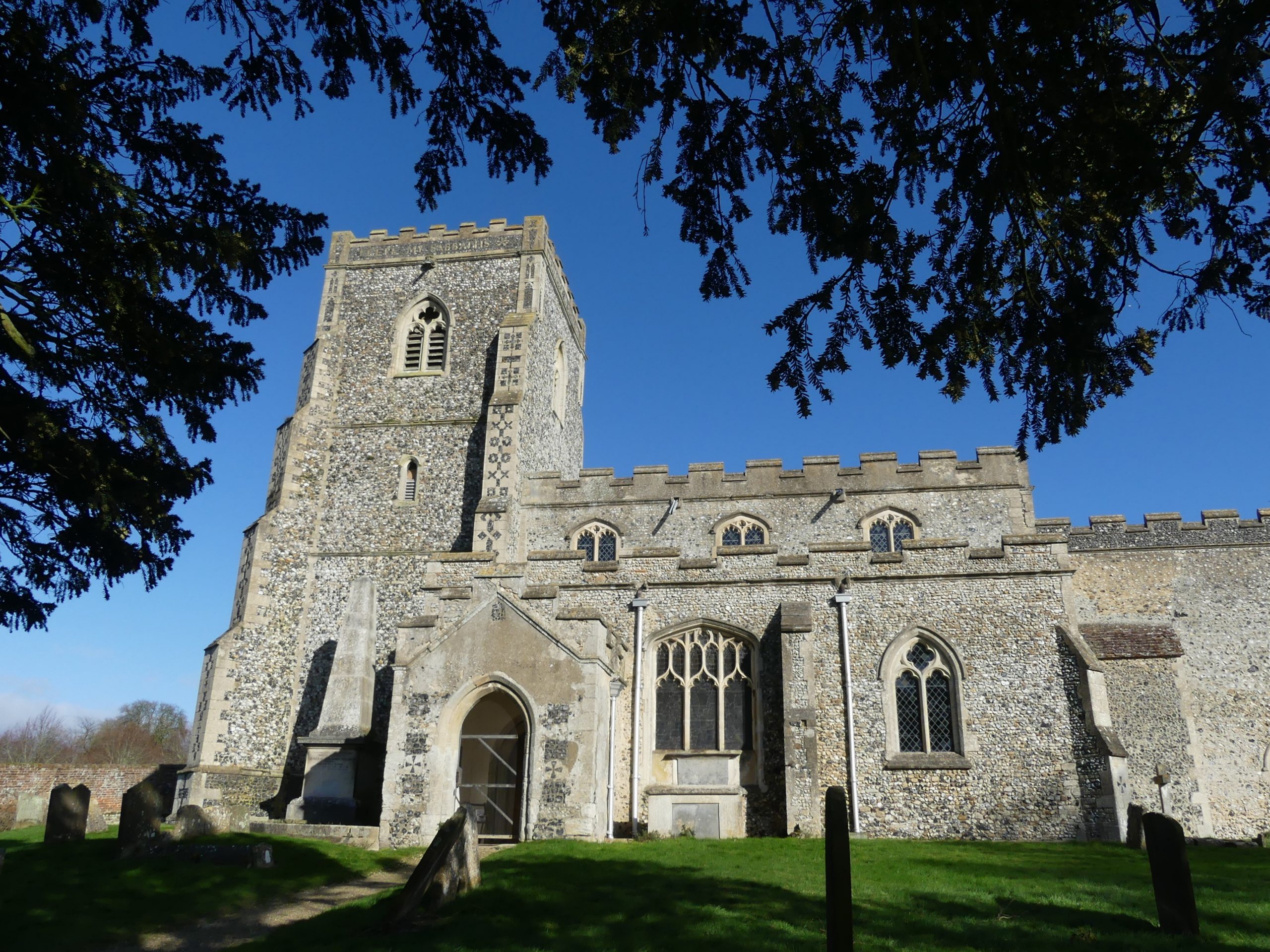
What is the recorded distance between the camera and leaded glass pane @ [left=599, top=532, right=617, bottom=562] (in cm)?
2256

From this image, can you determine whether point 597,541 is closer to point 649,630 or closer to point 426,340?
point 649,630

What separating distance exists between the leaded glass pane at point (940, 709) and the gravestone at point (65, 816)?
1399cm

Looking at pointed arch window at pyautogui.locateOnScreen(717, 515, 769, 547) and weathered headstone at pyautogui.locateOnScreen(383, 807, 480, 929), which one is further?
pointed arch window at pyautogui.locateOnScreen(717, 515, 769, 547)

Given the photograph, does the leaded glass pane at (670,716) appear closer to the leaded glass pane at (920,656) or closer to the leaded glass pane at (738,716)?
the leaded glass pane at (738,716)

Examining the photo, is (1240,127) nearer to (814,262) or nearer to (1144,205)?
(1144,205)

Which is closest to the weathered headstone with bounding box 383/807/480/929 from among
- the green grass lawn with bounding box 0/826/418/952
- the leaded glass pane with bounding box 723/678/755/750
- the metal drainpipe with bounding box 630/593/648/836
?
the green grass lawn with bounding box 0/826/418/952

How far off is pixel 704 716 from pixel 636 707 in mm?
1238

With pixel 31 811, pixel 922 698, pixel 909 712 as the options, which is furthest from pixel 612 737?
pixel 31 811

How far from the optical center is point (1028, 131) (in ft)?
17.0

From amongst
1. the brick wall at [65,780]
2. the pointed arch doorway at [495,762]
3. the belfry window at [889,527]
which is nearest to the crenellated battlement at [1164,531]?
the belfry window at [889,527]

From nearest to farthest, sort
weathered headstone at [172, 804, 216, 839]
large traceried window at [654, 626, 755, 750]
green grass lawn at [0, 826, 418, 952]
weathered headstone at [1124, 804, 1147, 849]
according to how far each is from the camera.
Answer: green grass lawn at [0, 826, 418, 952] → weathered headstone at [1124, 804, 1147, 849] → weathered headstone at [172, 804, 216, 839] → large traceried window at [654, 626, 755, 750]

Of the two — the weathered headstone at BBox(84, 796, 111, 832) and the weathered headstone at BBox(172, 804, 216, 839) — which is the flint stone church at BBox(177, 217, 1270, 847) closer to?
the weathered headstone at BBox(172, 804, 216, 839)

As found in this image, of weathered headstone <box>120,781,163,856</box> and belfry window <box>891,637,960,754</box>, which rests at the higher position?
belfry window <box>891,637,960,754</box>

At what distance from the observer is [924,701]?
16.5 m
